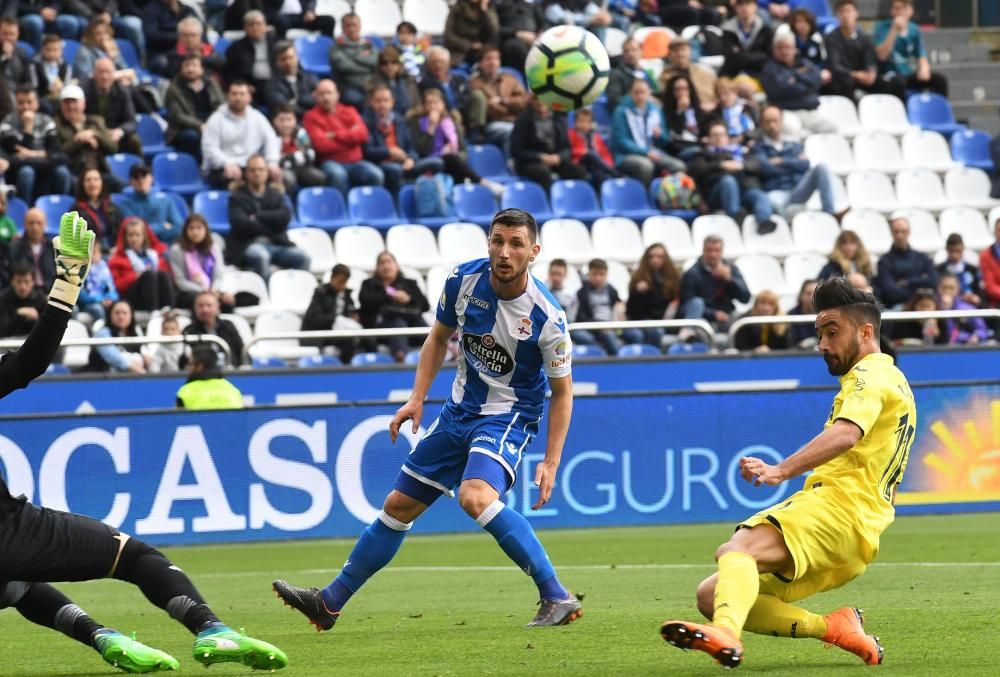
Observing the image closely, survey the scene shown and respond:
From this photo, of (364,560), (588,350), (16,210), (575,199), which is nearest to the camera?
(364,560)

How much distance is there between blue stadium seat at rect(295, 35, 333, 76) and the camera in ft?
71.4

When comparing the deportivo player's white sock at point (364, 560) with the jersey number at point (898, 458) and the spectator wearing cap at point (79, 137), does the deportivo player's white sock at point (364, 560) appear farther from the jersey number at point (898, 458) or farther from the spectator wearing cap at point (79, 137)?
the spectator wearing cap at point (79, 137)

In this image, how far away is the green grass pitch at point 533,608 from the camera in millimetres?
7230

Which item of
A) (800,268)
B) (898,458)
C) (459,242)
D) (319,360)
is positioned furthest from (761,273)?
(898,458)

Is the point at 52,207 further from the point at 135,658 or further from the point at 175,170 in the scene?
the point at 135,658

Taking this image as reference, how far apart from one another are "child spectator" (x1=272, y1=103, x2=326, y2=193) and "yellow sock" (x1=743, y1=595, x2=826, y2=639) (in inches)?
543

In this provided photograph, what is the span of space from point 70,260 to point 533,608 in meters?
4.23

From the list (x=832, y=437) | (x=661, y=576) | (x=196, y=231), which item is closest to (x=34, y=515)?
(x=832, y=437)

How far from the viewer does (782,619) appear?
22.1 feet

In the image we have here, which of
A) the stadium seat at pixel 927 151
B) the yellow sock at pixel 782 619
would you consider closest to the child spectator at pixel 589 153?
the stadium seat at pixel 927 151

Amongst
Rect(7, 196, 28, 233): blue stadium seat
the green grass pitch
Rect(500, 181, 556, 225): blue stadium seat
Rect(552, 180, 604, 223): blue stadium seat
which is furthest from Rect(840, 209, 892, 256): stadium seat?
Rect(7, 196, 28, 233): blue stadium seat

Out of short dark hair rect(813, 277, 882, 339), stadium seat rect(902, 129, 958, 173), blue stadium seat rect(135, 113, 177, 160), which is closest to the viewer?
short dark hair rect(813, 277, 882, 339)

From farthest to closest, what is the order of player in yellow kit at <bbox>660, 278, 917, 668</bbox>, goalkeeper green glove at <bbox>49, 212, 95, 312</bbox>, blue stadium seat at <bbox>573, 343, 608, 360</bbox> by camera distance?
1. blue stadium seat at <bbox>573, 343, 608, 360</bbox>
2. player in yellow kit at <bbox>660, 278, 917, 668</bbox>
3. goalkeeper green glove at <bbox>49, 212, 95, 312</bbox>

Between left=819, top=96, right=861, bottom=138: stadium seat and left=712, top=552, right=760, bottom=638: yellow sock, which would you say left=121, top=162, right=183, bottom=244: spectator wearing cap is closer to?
left=819, top=96, right=861, bottom=138: stadium seat
